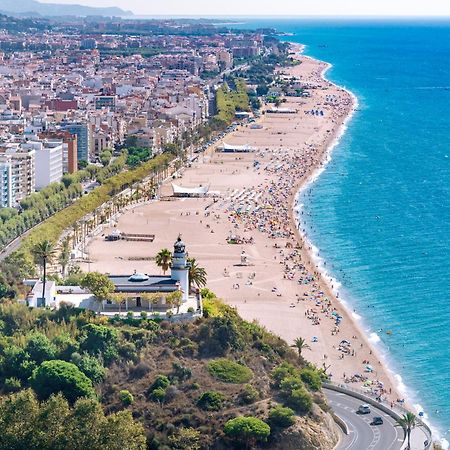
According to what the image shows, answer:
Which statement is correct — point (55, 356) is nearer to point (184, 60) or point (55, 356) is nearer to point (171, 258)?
point (171, 258)

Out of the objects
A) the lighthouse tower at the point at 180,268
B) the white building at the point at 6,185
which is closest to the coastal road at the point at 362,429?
the lighthouse tower at the point at 180,268

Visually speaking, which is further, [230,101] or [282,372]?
[230,101]

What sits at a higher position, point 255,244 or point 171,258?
point 171,258

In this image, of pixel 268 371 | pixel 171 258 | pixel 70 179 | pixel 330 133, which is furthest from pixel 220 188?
pixel 268 371

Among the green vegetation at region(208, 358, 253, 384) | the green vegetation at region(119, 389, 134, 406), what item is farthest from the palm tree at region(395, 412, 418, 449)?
the green vegetation at region(119, 389, 134, 406)

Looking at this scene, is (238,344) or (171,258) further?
(171,258)

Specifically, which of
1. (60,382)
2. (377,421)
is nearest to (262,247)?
(377,421)

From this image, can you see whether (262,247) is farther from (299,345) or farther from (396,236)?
(299,345)

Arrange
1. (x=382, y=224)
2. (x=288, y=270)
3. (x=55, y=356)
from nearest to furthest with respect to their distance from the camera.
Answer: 1. (x=55, y=356)
2. (x=288, y=270)
3. (x=382, y=224)
